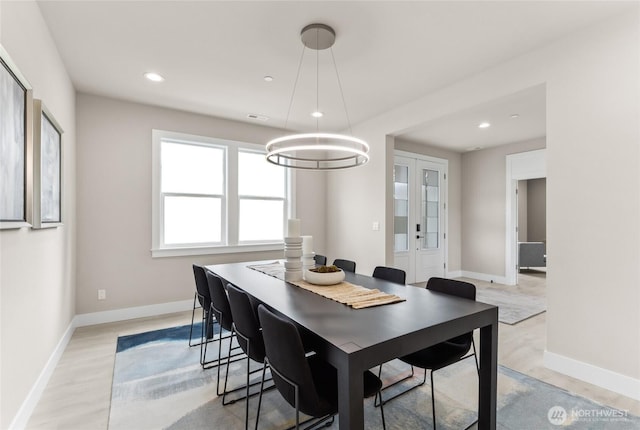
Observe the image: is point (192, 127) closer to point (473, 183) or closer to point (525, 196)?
point (473, 183)

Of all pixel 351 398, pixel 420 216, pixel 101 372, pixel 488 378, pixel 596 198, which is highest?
pixel 596 198

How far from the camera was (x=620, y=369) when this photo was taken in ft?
7.23

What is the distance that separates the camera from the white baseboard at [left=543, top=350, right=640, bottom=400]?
2.15 m

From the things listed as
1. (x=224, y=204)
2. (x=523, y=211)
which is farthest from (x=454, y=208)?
(x=224, y=204)

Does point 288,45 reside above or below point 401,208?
above

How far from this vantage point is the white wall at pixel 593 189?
2.16 metres

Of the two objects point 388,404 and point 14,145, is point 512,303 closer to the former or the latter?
point 388,404

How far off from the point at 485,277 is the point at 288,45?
569 centimetres

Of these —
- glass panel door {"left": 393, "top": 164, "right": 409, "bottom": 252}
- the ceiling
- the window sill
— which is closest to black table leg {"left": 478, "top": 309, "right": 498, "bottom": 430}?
the ceiling

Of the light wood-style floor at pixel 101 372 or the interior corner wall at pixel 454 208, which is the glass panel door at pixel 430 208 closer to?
the interior corner wall at pixel 454 208

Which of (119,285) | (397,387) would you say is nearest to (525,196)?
(397,387)

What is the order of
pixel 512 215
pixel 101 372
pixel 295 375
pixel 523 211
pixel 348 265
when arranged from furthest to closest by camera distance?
pixel 523 211
pixel 512 215
pixel 348 265
pixel 101 372
pixel 295 375

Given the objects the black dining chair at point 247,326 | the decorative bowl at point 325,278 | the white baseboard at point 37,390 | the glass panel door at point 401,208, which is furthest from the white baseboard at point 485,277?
the white baseboard at point 37,390

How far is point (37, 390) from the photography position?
2.14 metres
